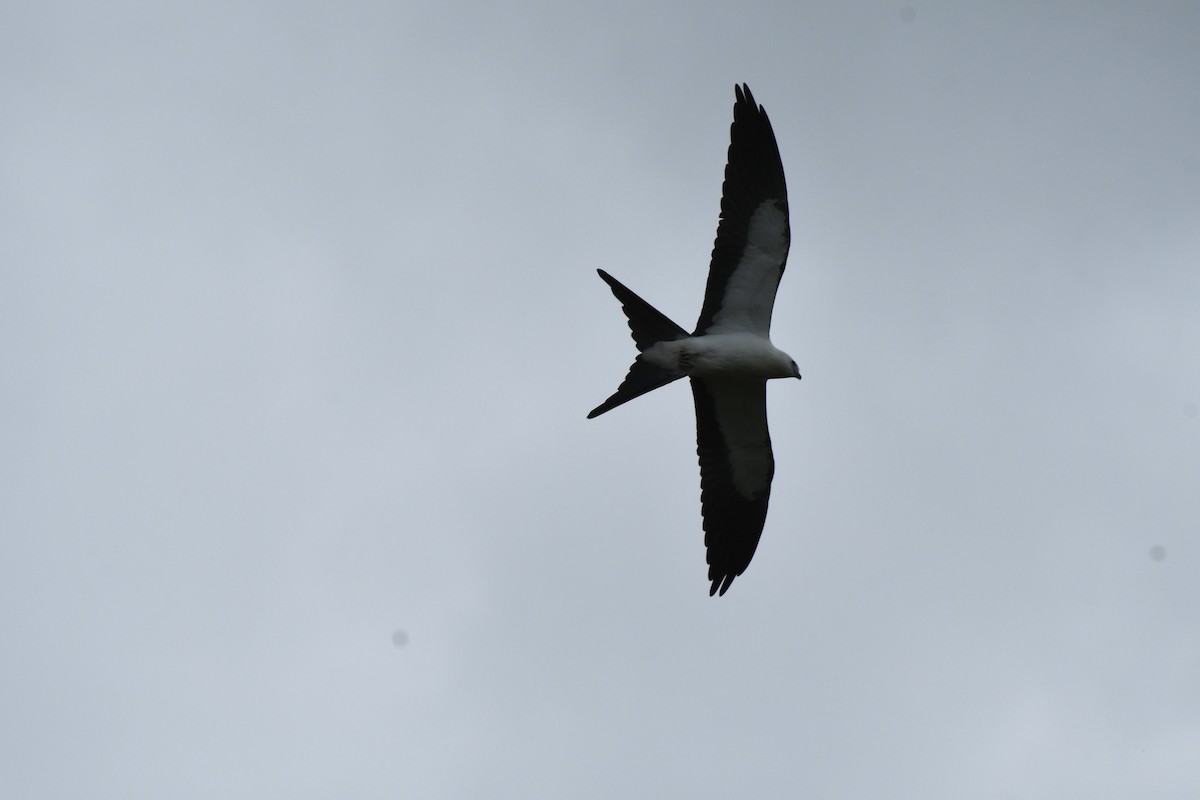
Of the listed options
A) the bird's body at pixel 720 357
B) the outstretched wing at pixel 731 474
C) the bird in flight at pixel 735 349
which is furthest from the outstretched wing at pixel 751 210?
the outstretched wing at pixel 731 474

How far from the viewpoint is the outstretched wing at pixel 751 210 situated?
14.3 meters

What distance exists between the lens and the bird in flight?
1431cm

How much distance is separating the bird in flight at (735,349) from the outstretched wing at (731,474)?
0.01 meters

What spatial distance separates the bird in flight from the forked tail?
0.01m

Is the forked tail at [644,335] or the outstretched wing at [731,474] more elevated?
the forked tail at [644,335]

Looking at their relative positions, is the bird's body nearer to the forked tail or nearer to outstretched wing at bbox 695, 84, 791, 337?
the forked tail

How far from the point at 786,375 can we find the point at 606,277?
269 centimetres

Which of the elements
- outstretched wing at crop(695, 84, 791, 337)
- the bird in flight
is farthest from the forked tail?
outstretched wing at crop(695, 84, 791, 337)

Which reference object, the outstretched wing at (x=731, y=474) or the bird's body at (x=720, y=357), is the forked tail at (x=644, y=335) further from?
the outstretched wing at (x=731, y=474)

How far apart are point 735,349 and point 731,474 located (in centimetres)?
184

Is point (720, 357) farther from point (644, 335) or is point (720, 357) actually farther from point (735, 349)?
point (644, 335)

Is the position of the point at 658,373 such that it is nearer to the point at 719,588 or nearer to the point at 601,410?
the point at 601,410

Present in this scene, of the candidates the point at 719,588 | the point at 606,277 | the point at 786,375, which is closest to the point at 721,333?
the point at 786,375

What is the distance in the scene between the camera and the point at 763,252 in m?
14.5
